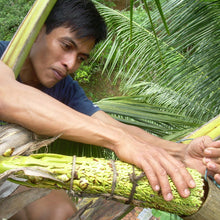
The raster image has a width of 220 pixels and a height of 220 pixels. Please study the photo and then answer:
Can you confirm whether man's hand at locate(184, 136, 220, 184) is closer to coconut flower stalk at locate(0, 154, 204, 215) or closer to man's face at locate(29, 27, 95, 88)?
coconut flower stalk at locate(0, 154, 204, 215)

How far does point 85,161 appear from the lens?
64 centimetres

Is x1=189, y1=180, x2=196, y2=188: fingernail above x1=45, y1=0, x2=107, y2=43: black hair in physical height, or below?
below

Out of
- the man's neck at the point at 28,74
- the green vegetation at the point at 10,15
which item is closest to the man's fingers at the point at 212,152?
the man's neck at the point at 28,74

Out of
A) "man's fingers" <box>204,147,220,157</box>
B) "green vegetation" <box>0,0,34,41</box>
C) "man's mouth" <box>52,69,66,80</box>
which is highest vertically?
"green vegetation" <box>0,0,34,41</box>

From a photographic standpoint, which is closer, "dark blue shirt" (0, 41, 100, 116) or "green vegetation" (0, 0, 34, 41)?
"dark blue shirt" (0, 41, 100, 116)

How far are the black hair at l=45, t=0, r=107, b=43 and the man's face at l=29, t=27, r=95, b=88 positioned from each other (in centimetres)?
3

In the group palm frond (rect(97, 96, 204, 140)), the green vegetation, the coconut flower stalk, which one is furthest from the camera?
the green vegetation

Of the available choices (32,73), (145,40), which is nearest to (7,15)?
(145,40)

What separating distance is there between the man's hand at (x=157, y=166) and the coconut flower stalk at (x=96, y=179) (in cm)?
2

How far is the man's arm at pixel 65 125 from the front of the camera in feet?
2.12

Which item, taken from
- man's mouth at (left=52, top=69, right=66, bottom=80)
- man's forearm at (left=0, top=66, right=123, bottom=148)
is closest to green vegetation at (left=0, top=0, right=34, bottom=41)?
man's mouth at (left=52, top=69, right=66, bottom=80)

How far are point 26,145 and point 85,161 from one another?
0.57ft

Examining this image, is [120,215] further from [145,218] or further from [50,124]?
[145,218]

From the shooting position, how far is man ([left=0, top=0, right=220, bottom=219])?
656 mm
